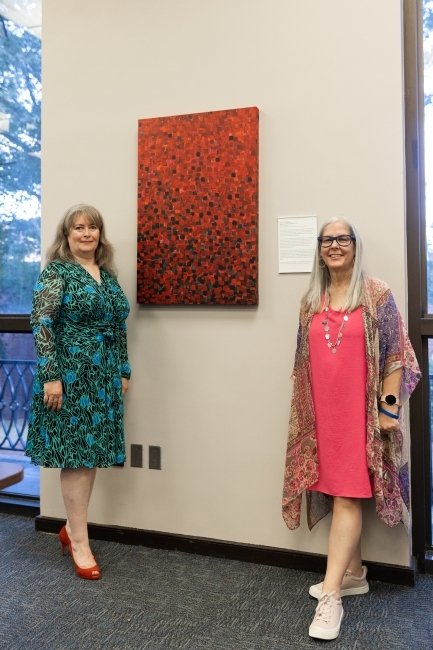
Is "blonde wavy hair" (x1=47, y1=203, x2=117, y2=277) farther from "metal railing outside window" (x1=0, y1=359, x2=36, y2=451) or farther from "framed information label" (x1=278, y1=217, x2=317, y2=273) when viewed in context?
"metal railing outside window" (x1=0, y1=359, x2=36, y2=451)

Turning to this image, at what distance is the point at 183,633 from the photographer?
198 centimetres

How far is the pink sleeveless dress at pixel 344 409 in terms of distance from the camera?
212 centimetres

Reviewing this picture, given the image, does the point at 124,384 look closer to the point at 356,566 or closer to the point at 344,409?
the point at 344,409

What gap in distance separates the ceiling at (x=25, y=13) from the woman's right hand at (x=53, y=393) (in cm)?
203

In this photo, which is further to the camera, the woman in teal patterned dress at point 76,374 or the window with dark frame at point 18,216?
the window with dark frame at point 18,216

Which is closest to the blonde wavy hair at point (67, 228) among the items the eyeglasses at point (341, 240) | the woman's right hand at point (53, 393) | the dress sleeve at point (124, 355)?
the dress sleeve at point (124, 355)

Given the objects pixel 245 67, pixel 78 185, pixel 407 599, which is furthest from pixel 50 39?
pixel 407 599

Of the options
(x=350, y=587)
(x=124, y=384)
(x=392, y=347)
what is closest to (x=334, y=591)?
(x=350, y=587)

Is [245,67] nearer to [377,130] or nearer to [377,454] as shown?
[377,130]

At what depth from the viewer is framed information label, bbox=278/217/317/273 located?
8.23 feet

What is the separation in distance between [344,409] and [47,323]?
1209 mm

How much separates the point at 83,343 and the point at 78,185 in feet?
3.01

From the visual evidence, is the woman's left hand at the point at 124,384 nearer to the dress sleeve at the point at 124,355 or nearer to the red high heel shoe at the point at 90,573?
the dress sleeve at the point at 124,355

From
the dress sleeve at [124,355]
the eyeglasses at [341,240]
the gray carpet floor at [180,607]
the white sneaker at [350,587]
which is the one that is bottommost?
the gray carpet floor at [180,607]
